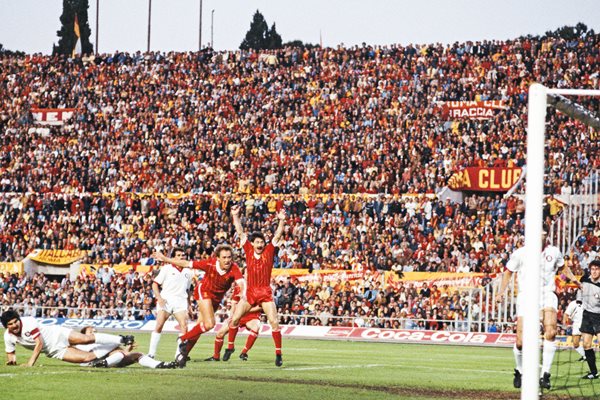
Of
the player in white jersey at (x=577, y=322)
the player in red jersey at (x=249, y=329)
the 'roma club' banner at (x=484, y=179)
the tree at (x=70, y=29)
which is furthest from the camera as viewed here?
the tree at (x=70, y=29)

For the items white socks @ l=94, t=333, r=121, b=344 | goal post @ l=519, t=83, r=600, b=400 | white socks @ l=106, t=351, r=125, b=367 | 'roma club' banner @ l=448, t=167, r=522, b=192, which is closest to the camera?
goal post @ l=519, t=83, r=600, b=400

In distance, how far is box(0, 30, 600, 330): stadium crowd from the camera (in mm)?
36969

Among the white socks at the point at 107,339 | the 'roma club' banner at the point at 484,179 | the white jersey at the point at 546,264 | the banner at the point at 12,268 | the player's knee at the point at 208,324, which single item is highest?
the 'roma club' banner at the point at 484,179

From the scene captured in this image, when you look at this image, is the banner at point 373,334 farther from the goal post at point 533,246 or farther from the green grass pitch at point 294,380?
the goal post at point 533,246

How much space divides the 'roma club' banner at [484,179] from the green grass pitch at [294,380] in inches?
745

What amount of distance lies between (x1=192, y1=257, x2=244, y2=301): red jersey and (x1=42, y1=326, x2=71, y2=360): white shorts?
3.02 m

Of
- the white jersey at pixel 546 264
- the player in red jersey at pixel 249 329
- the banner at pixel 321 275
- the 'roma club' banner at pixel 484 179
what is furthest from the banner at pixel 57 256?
the white jersey at pixel 546 264

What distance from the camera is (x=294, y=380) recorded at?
15648 millimetres

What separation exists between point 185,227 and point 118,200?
190 inches

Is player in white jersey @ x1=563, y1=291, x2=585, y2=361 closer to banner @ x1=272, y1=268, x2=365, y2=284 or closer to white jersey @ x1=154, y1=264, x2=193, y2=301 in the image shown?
white jersey @ x1=154, y1=264, x2=193, y2=301

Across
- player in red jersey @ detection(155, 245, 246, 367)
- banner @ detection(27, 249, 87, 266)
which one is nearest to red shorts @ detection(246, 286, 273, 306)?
player in red jersey @ detection(155, 245, 246, 367)

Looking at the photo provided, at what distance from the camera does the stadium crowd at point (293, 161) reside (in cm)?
3697

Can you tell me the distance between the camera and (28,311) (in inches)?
1583

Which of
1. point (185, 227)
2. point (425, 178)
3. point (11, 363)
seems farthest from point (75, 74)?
point (11, 363)
